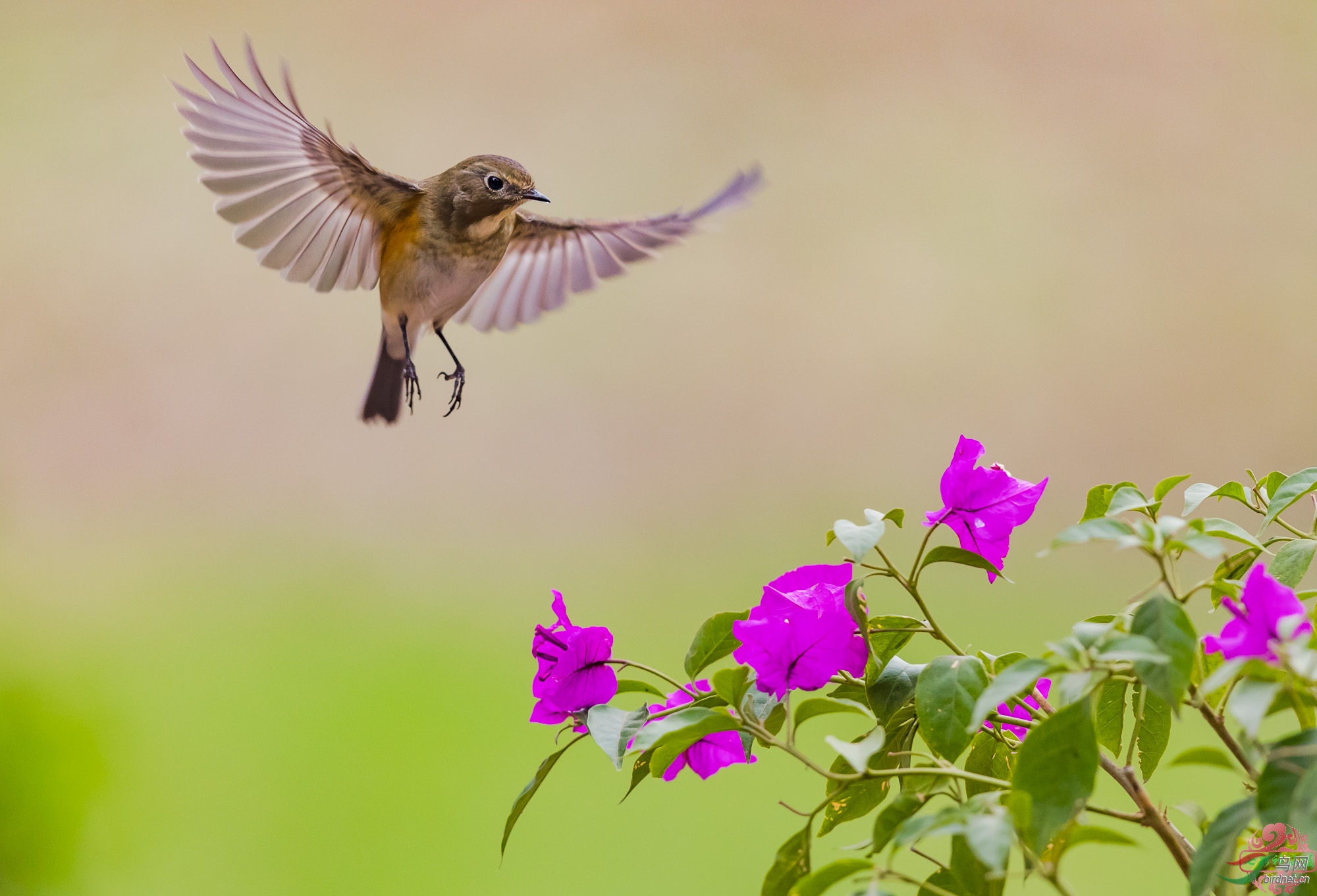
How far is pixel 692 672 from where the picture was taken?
1.68ft

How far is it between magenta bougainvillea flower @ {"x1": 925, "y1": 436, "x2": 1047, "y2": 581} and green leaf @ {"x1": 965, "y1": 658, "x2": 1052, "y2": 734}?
153 millimetres

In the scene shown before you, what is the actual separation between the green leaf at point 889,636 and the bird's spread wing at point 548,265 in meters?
0.91

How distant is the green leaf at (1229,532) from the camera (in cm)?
43

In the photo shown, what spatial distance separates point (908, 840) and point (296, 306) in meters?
3.35

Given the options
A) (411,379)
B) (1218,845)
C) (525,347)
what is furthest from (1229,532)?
(525,347)

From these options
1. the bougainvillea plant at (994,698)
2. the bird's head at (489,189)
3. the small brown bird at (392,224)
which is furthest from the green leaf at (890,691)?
the bird's head at (489,189)

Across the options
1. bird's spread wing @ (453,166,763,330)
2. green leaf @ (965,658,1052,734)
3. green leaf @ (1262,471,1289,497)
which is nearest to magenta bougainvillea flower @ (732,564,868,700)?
green leaf @ (965,658,1052,734)

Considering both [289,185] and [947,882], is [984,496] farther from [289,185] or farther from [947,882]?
[289,185]

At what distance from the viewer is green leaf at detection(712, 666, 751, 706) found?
460 mm

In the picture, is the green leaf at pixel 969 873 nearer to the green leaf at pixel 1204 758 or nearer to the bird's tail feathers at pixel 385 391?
the green leaf at pixel 1204 758

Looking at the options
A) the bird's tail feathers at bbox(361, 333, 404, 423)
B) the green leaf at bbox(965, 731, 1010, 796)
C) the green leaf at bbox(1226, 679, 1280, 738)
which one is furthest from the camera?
the bird's tail feathers at bbox(361, 333, 404, 423)

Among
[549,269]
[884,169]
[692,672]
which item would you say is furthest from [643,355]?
[692,672]

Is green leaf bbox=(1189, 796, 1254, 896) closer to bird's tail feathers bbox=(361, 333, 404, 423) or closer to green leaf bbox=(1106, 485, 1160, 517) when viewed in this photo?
green leaf bbox=(1106, 485, 1160, 517)

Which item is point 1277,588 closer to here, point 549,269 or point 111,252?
point 549,269
